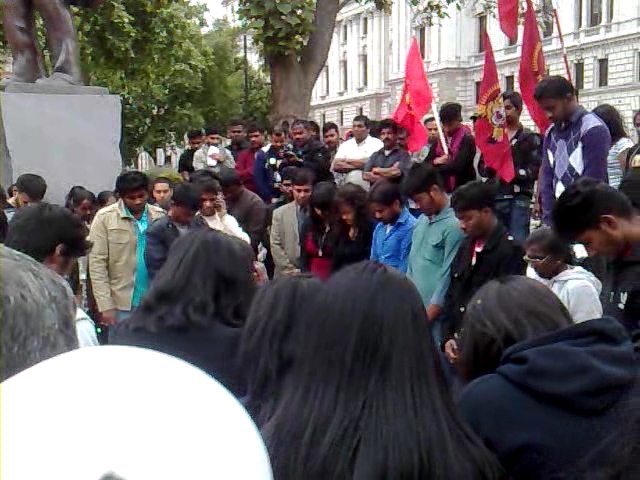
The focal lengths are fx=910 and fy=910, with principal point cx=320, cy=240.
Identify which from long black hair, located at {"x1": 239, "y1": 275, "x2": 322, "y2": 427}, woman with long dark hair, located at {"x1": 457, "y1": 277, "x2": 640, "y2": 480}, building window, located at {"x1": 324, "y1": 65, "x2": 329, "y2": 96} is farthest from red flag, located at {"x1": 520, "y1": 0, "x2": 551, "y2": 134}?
building window, located at {"x1": 324, "y1": 65, "x2": 329, "y2": 96}

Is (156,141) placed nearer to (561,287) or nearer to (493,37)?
(493,37)

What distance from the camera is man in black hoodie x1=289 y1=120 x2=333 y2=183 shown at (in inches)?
382

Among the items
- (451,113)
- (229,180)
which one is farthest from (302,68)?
(229,180)

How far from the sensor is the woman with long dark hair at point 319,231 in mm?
6723

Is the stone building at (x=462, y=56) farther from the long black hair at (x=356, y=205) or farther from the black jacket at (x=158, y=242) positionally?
the black jacket at (x=158, y=242)

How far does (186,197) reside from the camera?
6027mm

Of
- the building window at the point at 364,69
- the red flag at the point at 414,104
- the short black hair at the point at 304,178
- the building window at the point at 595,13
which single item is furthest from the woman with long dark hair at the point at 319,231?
the building window at the point at 364,69

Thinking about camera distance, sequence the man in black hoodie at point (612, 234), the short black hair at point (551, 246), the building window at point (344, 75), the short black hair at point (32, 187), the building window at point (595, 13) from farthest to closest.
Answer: the building window at point (344, 75) → the building window at point (595, 13) → the short black hair at point (32, 187) → the short black hair at point (551, 246) → the man in black hoodie at point (612, 234)

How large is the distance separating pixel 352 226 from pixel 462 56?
58.8 meters

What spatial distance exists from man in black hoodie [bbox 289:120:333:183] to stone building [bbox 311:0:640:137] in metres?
8.45

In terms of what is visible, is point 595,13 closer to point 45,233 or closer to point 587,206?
point 587,206

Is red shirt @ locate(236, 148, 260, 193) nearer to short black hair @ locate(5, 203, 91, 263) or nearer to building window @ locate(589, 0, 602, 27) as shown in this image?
short black hair @ locate(5, 203, 91, 263)

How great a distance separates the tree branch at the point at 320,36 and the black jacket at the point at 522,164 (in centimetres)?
927

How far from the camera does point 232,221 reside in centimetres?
673
